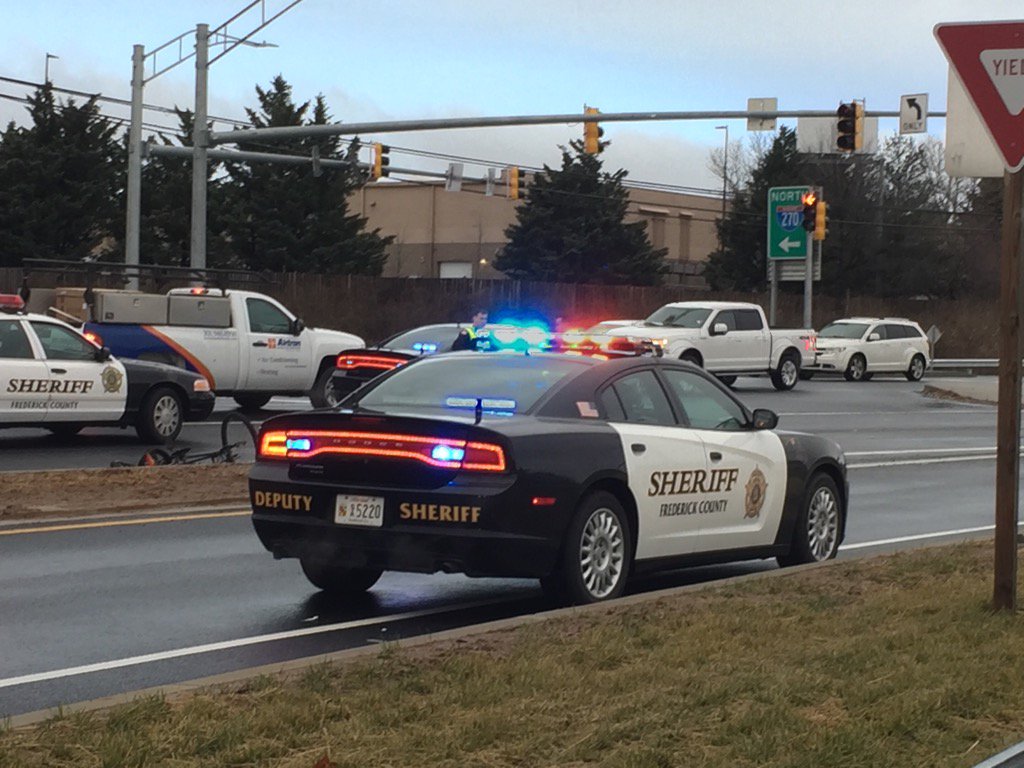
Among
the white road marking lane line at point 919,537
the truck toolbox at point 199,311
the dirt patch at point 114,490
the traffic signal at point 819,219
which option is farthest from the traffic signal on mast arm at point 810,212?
the dirt patch at point 114,490

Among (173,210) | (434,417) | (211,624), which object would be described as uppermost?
(173,210)

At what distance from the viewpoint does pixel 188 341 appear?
77.4ft

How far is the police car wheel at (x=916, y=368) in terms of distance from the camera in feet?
153

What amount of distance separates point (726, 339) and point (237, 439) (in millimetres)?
17816

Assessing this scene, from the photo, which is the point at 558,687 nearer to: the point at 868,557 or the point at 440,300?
the point at 868,557

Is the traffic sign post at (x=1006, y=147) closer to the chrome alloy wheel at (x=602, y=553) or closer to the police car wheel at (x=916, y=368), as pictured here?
the chrome alloy wheel at (x=602, y=553)

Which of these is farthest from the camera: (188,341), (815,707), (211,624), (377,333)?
(377,333)

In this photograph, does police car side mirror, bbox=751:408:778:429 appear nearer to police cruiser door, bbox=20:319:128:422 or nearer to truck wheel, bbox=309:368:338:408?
police cruiser door, bbox=20:319:128:422

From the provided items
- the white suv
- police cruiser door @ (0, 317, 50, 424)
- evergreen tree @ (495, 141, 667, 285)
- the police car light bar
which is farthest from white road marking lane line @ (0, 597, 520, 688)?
evergreen tree @ (495, 141, 667, 285)

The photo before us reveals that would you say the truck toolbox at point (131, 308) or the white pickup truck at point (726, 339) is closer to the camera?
the truck toolbox at point (131, 308)

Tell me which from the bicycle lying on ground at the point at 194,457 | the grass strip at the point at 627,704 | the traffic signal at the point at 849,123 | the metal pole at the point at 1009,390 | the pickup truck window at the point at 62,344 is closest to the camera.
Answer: the grass strip at the point at 627,704

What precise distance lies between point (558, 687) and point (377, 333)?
43499mm

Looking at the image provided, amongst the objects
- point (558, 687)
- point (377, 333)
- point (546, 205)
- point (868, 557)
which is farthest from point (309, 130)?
point (546, 205)

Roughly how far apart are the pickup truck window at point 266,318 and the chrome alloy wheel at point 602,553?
15586 millimetres
